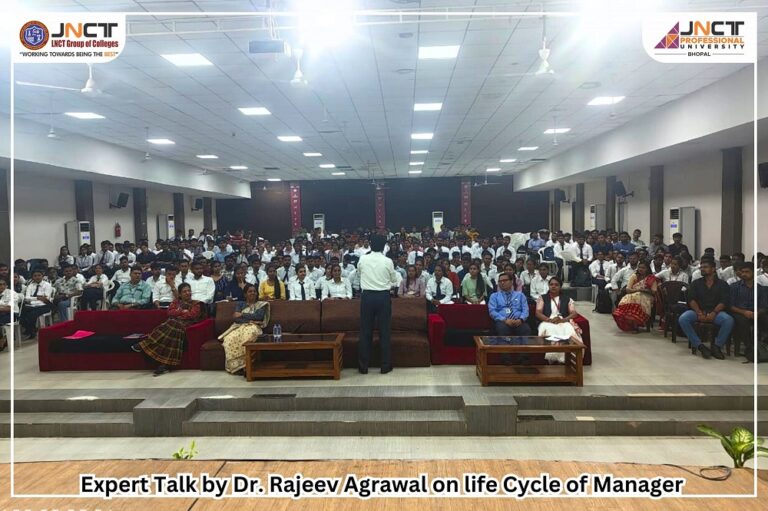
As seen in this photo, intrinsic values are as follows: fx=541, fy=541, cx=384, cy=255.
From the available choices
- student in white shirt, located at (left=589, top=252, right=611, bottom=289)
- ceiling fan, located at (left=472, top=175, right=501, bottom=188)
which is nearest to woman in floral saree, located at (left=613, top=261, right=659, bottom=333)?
student in white shirt, located at (left=589, top=252, right=611, bottom=289)

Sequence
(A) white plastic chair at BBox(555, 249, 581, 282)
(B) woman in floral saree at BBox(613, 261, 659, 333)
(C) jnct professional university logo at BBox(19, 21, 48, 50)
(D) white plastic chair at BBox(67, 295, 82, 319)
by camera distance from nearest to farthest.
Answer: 1. (C) jnct professional university logo at BBox(19, 21, 48, 50)
2. (B) woman in floral saree at BBox(613, 261, 659, 333)
3. (D) white plastic chair at BBox(67, 295, 82, 319)
4. (A) white plastic chair at BBox(555, 249, 581, 282)

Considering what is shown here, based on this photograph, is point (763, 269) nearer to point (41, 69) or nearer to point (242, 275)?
point (242, 275)

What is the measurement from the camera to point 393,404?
15.5ft

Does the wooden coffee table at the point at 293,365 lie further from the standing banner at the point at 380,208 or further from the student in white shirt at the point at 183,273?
the standing banner at the point at 380,208

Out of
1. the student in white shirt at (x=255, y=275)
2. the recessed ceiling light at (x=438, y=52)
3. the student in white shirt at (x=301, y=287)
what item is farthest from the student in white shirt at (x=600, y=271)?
the student in white shirt at (x=255, y=275)

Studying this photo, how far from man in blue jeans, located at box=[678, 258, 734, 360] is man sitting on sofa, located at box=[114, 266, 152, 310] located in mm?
6936

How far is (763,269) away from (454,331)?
3.82m

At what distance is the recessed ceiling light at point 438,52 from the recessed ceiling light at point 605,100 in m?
3.68

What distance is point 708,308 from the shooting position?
6121 mm

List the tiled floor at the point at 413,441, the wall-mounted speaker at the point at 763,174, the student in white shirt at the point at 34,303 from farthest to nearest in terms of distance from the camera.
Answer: the wall-mounted speaker at the point at 763,174 < the student in white shirt at the point at 34,303 < the tiled floor at the point at 413,441

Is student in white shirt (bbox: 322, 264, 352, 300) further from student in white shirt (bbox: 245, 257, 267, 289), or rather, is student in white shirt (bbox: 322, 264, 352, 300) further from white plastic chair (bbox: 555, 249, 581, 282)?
white plastic chair (bbox: 555, 249, 581, 282)

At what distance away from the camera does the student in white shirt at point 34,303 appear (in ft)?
25.4

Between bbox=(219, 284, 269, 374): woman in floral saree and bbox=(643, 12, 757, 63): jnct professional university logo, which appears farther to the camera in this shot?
bbox=(219, 284, 269, 374): woman in floral saree

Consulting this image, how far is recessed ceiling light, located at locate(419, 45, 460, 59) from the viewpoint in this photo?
20.5 feet
